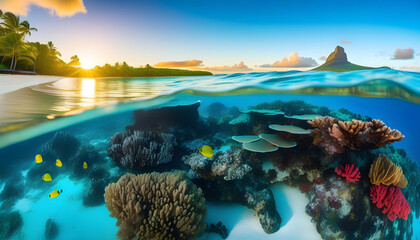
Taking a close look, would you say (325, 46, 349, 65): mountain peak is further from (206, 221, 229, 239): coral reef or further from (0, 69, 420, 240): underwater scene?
(206, 221, 229, 239): coral reef

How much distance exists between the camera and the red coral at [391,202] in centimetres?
438

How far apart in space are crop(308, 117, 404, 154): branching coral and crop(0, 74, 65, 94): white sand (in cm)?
1141

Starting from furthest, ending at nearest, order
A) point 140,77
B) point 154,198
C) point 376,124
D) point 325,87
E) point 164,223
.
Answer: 1. point 325,87
2. point 140,77
3. point 376,124
4. point 154,198
5. point 164,223

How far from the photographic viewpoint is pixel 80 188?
720 cm

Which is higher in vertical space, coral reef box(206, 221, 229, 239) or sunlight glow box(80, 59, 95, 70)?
sunlight glow box(80, 59, 95, 70)

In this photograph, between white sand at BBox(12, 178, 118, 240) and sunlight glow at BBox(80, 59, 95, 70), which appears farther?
sunlight glow at BBox(80, 59, 95, 70)

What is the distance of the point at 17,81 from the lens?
6957mm

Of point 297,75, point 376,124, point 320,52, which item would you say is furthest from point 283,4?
point 376,124

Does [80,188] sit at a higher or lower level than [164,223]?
lower

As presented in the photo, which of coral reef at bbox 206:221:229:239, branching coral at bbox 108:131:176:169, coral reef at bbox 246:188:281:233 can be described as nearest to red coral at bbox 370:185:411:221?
coral reef at bbox 246:188:281:233

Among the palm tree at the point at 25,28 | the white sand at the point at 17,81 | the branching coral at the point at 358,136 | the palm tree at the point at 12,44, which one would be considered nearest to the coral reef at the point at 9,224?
the white sand at the point at 17,81

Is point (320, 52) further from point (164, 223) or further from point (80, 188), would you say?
point (80, 188)

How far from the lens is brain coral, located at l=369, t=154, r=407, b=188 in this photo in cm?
438

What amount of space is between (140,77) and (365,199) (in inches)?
387
